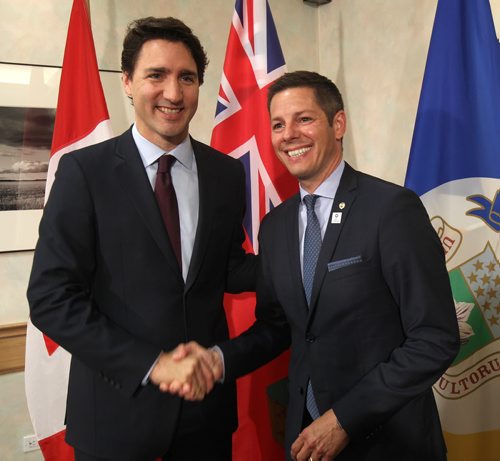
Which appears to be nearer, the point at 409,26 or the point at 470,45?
the point at 470,45

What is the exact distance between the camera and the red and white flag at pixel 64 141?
6.65ft

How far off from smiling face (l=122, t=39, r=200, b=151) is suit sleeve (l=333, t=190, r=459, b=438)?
2.14ft

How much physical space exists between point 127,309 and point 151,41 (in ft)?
2.52

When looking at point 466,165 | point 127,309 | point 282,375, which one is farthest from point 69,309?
point 466,165

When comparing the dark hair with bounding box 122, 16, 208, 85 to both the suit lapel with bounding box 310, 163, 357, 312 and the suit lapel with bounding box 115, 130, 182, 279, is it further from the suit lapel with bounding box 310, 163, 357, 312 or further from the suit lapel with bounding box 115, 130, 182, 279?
the suit lapel with bounding box 310, 163, 357, 312

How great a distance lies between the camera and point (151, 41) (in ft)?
4.39

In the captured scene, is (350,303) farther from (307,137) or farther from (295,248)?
(307,137)

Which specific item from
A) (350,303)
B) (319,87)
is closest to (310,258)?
(350,303)

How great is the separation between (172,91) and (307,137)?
0.42m

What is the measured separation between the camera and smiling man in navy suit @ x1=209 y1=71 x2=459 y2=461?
1145 mm

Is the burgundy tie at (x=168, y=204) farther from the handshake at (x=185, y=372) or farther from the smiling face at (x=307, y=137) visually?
the smiling face at (x=307, y=137)

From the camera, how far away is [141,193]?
4.14 feet

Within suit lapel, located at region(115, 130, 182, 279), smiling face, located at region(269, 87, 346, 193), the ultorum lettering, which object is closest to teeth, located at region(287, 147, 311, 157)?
smiling face, located at region(269, 87, 346, 193)

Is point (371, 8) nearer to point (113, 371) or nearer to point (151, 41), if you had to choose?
point (151, 41)
